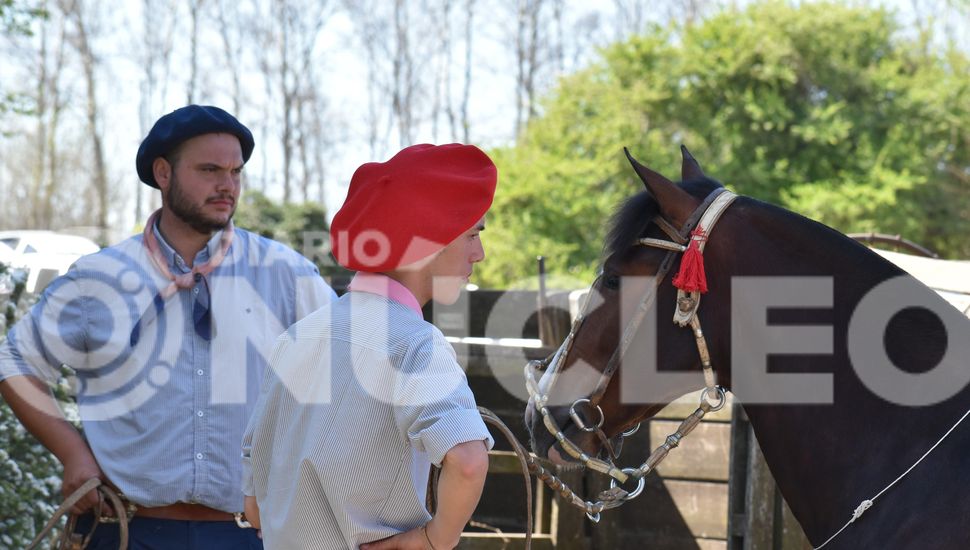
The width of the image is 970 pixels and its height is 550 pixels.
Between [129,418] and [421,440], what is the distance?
4.47 feet

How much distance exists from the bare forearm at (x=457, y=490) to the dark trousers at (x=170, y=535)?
1.19 metres

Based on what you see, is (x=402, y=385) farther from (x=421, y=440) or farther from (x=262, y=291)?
(x=262, y=291)

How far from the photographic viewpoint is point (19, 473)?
13.2 ft

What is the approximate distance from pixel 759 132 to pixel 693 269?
14.4 m

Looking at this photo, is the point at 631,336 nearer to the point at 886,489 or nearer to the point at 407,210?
the point at 886,489

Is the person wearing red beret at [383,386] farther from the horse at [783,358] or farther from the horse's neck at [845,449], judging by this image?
the horse's neck at [845,449]

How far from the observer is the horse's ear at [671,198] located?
2.47 meters

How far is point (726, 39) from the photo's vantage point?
1622 cm

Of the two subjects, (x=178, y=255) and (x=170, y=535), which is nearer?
(x=170, y=535)

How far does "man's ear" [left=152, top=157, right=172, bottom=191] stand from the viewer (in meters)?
2.92

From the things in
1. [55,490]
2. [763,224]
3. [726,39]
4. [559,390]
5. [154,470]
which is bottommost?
[55,490]

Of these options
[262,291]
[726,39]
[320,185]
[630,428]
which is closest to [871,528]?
[630,428]

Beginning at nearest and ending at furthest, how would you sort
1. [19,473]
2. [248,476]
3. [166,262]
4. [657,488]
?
[248,476] → [166,262] → [19,473] → [657,488]

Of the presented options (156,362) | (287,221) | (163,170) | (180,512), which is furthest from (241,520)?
(287,221)
